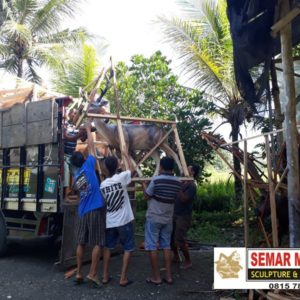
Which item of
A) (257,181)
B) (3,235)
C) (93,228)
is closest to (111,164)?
(93,228)

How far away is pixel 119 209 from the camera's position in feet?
16.1

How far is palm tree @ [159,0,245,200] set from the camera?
413 inches

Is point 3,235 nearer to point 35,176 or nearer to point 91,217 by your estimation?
point 35,176

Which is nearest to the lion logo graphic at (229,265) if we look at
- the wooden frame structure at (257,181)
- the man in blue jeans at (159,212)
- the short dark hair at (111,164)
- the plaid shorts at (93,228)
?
the wooden frame structure at (257,181)

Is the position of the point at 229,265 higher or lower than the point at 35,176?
lower

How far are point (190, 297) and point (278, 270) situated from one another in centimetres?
130

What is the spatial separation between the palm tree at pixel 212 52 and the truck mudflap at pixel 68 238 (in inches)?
236

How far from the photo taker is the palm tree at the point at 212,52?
10500 mm

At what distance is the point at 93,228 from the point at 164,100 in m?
6.41

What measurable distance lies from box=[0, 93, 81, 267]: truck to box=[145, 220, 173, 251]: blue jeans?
1211 mm

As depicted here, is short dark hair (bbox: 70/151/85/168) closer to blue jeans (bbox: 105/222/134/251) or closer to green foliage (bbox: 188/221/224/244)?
blue jeans (bbox: 105/222/134/251)

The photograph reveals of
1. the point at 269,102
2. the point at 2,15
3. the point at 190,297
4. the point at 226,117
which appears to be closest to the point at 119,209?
the point at 190,297

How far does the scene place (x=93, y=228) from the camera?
16.2 ft

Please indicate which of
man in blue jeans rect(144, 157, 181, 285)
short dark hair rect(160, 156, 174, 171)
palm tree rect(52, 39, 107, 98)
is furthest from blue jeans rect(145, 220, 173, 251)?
palm tree rect(52, 39, 107, 98)
